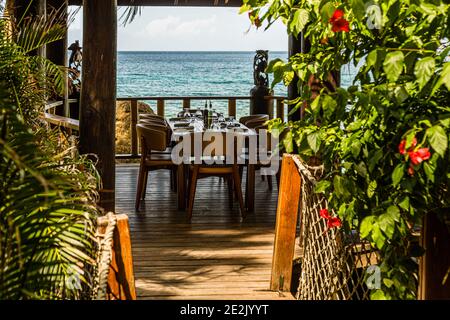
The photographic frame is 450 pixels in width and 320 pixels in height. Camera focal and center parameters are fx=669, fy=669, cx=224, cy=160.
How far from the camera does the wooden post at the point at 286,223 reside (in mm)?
3980

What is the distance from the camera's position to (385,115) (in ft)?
7.12

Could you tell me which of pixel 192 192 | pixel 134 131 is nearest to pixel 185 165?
pixel 192 192

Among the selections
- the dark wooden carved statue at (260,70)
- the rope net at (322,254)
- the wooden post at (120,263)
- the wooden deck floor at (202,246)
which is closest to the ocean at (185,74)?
the dark wooden carved statue at (260,70)

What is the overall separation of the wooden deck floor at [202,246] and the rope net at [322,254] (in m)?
0.51

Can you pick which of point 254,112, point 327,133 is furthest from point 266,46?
point 327,133

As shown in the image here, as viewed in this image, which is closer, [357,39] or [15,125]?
[15,125]

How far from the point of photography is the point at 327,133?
2.57 meters

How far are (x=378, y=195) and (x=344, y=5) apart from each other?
2.20ft

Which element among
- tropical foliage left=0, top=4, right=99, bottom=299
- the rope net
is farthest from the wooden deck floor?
tropical foliage left=0, top=4, right=99, bottom=299

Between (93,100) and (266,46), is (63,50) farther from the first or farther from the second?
(266,46)

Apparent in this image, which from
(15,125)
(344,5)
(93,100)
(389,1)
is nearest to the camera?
(15,125)

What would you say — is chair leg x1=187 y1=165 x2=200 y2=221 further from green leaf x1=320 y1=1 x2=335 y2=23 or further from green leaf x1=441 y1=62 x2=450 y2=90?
green leaf x1=441 y1=62 x2=450 y2=90

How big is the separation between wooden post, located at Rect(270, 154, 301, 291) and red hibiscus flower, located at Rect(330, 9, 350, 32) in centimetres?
183

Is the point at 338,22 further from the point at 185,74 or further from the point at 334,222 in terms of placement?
the point at 185,74
